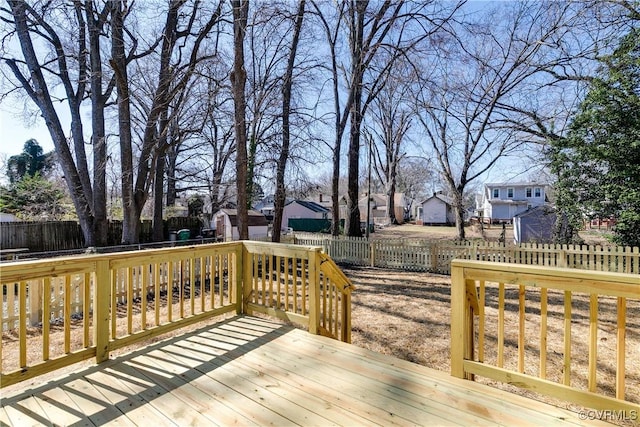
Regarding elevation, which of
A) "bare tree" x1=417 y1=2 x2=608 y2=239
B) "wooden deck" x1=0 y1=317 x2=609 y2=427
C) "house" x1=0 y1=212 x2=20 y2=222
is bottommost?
"wooden deck" x1=0 y1=317 x2=609 y2=427

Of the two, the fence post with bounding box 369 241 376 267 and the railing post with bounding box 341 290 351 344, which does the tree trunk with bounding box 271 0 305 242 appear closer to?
the fence post with bounding box 369 241 376 267

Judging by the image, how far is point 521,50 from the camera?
11.9m

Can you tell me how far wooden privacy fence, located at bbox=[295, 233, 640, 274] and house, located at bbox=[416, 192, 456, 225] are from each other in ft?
86.0

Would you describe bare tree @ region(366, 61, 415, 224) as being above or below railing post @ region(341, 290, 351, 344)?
above

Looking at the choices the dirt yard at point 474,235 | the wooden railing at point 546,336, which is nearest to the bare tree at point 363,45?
the dirt yard at point 474,235

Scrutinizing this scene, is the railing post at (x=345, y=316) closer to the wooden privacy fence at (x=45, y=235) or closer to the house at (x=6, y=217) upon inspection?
the wooden privacy fence at (x=45, y=235)

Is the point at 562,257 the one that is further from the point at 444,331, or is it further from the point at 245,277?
the point at 245,277

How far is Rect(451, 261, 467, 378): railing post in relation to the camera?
2330mm

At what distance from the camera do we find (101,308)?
2.65 m

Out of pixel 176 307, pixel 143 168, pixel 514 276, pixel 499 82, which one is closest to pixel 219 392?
pixel 514 276

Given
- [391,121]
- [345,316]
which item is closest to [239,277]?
[345,316]

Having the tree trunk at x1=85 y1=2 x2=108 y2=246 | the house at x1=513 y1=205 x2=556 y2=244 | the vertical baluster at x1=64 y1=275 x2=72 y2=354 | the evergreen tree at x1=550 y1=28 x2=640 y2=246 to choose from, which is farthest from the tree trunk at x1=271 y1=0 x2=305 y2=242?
the house at x1=513 y1=205 x2=556 y2=244

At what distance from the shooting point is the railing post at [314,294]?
11.1ft

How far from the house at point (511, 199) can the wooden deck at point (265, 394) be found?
34.7 metres
